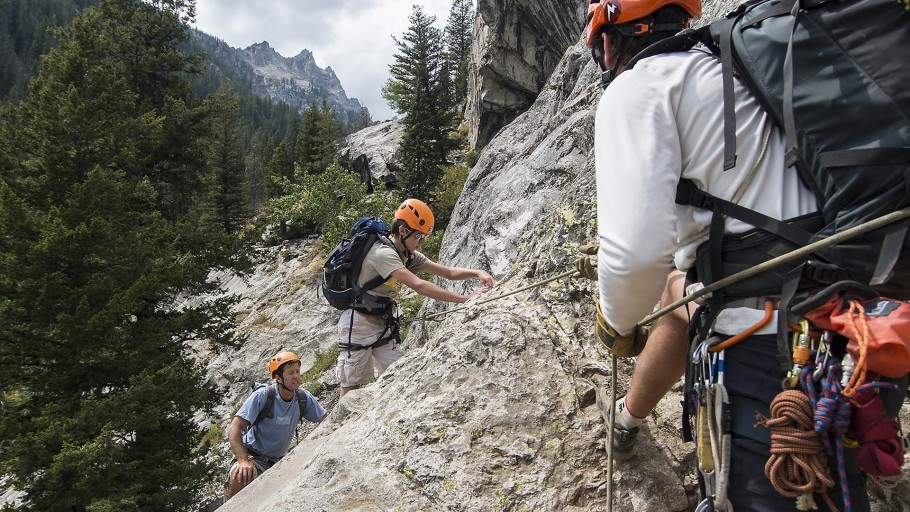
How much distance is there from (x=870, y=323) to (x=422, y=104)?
4068cm

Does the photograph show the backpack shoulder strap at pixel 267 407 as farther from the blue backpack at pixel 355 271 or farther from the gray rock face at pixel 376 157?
the gray rock face at pixel 376 157

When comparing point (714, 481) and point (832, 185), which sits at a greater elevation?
point (832, 185)

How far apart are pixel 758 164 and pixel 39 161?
16124mm

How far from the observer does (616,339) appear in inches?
94.4

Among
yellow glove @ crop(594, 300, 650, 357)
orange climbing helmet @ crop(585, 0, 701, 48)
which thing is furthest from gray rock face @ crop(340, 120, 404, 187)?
yellow glove @ crop(594, 300, 650, 357)

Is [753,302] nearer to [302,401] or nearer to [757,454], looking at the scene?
[757,454]

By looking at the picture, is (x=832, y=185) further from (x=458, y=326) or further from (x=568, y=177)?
(x=568, y=177)

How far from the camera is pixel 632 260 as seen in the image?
1.85 m

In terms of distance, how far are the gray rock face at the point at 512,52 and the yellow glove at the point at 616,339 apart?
31569mm

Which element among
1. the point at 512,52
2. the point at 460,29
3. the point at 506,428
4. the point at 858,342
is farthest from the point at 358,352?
the point at 460,29

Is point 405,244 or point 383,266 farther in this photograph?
point 405,244

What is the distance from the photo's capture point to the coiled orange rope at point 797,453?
5.26 ft

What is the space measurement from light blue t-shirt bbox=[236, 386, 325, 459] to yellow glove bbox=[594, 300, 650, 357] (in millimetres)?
5497

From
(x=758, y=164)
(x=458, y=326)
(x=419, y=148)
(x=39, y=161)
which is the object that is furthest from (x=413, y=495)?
(x=419, y=148)
